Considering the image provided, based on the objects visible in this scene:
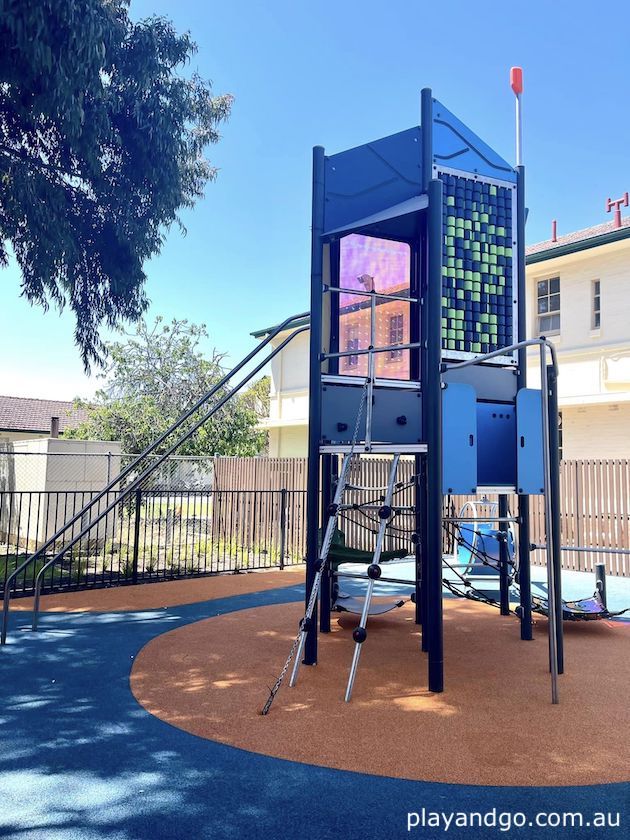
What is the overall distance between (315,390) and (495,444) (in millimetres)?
1936

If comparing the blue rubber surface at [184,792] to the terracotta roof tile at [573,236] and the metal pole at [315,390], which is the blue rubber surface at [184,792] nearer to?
the metal pole at [315,390]

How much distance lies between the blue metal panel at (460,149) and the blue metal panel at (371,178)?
0.76 ft

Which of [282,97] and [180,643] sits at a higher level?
[282,97]

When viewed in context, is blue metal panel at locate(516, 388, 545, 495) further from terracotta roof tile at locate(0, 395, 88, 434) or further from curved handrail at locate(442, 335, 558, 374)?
terracotta roof tile at locate(0, 395, 88, 434)

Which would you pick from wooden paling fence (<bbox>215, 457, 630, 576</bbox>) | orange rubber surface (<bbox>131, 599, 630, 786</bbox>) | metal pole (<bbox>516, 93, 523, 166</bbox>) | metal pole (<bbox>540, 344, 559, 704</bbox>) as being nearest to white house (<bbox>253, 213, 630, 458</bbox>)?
wooden paling fence (<bbox>215, 457, 630, 576</bbox>)

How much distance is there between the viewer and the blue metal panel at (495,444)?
20.4 feet

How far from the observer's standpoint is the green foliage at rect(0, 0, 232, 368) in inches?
332

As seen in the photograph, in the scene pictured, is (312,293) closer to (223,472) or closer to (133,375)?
(223,472)

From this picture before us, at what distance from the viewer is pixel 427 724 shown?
13.2 ft

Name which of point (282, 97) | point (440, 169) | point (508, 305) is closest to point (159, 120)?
point (282, 97)

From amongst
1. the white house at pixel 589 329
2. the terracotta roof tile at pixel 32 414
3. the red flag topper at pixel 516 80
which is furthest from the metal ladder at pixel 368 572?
the terracotta roof tile at pixel 32 414

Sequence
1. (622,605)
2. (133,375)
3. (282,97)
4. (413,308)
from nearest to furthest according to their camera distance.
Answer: (413,308), (622,605), (282,97), (133,375)

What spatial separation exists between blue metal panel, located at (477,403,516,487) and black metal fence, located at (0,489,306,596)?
4.92 metres

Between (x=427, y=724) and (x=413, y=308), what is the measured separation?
4186 millimetres
